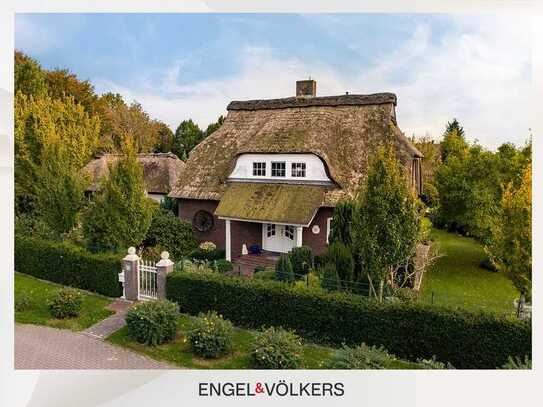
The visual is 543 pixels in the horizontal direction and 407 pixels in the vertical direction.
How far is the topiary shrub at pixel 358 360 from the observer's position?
24.3ft

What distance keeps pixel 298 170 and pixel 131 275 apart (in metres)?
6.42

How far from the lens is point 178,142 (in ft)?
123

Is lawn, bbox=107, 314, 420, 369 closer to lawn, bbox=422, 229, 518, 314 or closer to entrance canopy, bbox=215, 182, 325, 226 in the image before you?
lawn, bbox=422, 229, 518, 314

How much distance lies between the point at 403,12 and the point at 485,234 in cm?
988

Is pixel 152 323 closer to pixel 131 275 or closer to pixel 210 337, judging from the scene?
pixel 210 337

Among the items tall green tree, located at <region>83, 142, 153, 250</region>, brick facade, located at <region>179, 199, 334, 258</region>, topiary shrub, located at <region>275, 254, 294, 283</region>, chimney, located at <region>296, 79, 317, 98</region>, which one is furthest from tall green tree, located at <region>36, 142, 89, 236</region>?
chimney, located at <region>296, 79, 317, 98</region>

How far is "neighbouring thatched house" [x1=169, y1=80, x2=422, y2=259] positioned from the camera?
1419 cm

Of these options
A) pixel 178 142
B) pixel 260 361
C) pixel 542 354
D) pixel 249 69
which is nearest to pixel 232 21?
pixel 249 69

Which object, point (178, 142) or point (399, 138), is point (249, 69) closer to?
point (399, 138)

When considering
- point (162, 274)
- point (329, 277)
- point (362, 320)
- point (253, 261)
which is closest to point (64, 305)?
point (162, 274)

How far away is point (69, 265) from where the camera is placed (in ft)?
40.1

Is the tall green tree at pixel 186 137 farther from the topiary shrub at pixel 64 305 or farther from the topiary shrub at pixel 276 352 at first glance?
the topiary shrub at pixel 276 352

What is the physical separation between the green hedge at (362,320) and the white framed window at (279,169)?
5.79 meters

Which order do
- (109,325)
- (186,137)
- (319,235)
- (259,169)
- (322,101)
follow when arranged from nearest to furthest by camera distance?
(109,325)
(319,235)
(259,169)
(322,101)
(186,137)
